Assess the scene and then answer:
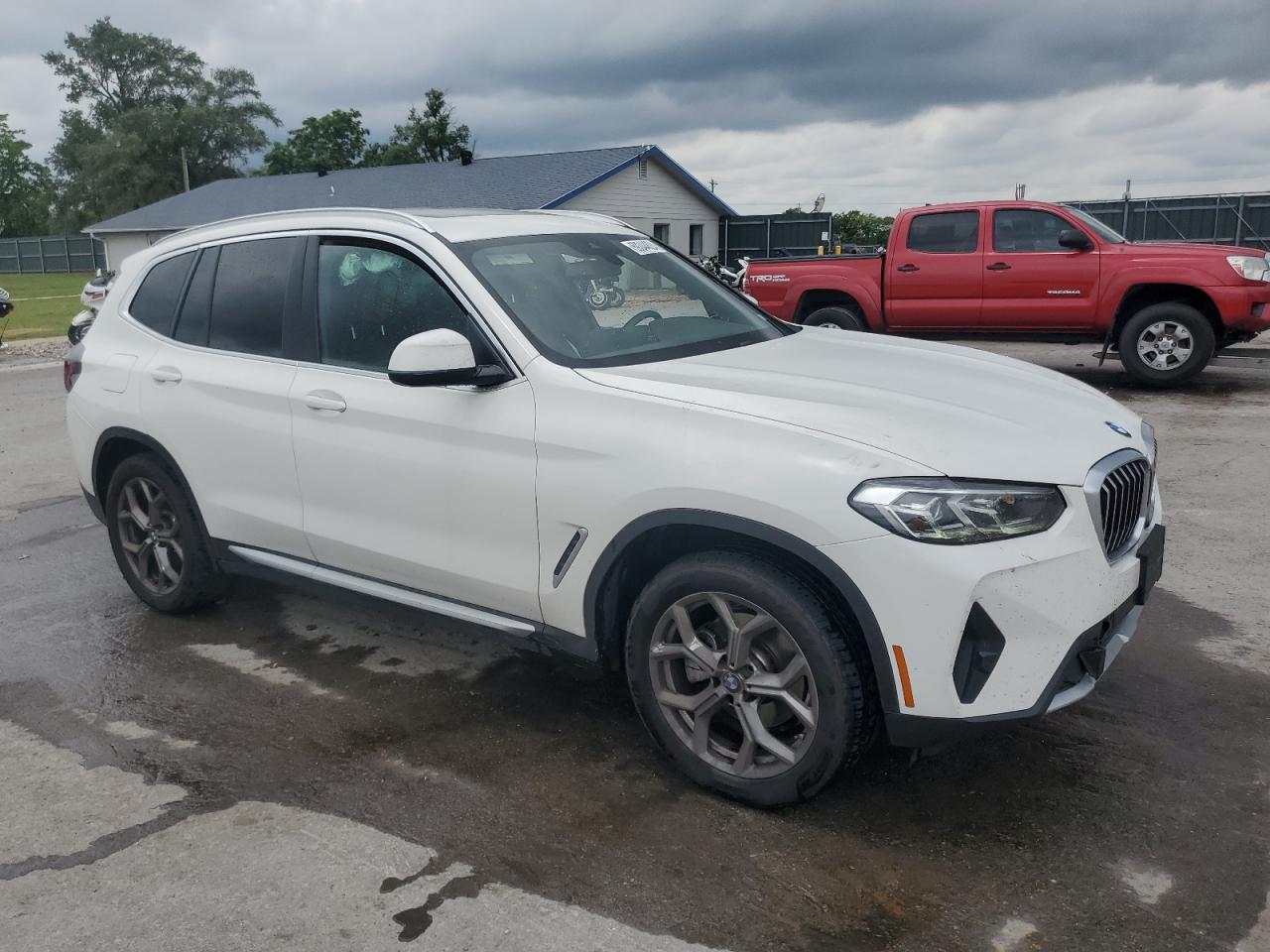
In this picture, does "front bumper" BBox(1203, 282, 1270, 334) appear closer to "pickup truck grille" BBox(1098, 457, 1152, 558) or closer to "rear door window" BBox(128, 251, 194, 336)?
"pickup truck grille" BBox(1098, 457, 1152, 558)

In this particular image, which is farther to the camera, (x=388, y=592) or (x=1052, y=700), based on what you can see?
(x=388, y=592)

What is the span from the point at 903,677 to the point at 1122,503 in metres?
0.92

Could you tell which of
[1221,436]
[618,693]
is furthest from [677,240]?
[618,693]

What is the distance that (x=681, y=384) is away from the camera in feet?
11.1

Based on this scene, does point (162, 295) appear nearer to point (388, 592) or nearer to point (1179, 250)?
point (388, 592)

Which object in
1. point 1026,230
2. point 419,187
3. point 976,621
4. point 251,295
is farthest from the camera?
point 419,187

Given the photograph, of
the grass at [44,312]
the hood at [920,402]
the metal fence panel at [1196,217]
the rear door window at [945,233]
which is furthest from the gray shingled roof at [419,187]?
the hood at [920,402]

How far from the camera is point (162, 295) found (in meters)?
5.00

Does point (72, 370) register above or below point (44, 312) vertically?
above

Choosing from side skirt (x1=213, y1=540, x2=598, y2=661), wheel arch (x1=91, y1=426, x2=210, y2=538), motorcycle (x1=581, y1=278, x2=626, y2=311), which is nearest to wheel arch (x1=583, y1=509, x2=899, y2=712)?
side skirt (x1=213, y1=540, x2=598, y2=661)

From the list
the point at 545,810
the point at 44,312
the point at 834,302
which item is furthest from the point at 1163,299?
the point at 44,312

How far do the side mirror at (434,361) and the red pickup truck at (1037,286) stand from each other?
938cm

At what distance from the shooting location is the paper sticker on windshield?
4.58 m

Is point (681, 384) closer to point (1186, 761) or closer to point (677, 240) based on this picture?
point (1186, 761)
